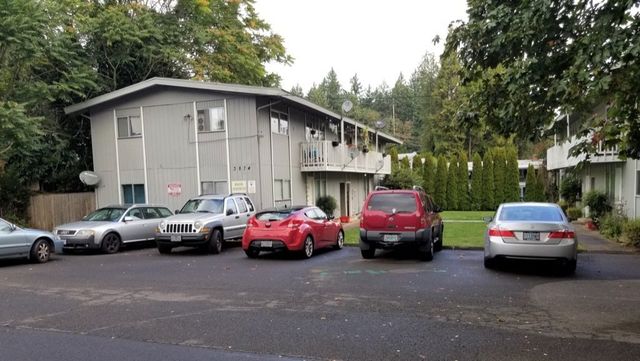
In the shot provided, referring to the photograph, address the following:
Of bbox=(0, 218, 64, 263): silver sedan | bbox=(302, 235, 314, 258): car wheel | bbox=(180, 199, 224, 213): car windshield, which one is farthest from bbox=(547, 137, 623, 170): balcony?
bbox=(0, 218, 64, 263): silver sedan

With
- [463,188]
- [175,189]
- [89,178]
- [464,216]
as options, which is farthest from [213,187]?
[463,188]

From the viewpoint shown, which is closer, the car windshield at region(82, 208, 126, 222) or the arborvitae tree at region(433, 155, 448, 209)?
the car windshield at region(82, 208, 126, 222)

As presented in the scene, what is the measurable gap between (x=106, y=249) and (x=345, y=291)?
9510 mm

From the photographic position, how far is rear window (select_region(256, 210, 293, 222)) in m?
13.0

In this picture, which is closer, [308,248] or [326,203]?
[308,248]

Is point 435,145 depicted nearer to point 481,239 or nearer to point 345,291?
point 481,239

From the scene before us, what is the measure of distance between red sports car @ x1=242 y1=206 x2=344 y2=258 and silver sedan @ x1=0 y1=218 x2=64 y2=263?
5420 millimetres

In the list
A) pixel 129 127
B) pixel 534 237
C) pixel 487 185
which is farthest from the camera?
pixel 487 185

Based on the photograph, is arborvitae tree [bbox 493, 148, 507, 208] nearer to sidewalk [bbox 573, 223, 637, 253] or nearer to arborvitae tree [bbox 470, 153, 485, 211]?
arborvitae tree [bbox 470, 153, 485, 211]

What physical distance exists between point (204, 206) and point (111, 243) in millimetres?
3053

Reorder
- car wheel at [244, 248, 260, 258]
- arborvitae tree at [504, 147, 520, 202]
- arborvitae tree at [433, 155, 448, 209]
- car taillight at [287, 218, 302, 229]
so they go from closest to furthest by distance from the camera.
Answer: car taillight at [287, 218, 302, 229] < car wheel at [244, 248, 260, 258] < arborvitae tree at [504, 147, 520, 202] < arborvitae tree at [433, 155, 448, 209]

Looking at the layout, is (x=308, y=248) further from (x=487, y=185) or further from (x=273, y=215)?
(x=487, y=185)

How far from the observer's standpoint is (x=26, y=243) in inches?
510

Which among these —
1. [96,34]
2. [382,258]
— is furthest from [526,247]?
[96,34]
